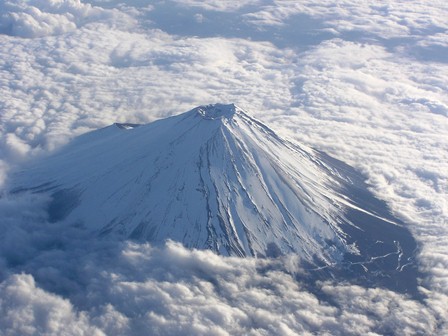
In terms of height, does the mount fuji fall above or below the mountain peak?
below

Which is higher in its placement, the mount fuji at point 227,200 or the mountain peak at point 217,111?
the mountain peak at point 217,111

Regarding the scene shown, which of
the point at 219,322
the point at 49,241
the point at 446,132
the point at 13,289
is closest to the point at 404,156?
the point at 446,132

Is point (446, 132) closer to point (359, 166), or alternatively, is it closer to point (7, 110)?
point (359, 166)

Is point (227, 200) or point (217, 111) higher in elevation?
point (217, 111)

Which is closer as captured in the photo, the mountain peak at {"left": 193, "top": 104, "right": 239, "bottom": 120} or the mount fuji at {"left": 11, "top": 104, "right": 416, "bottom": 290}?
the mount fuji at {"left": 11, "top": 104, "right": 416, "bottom": 290}

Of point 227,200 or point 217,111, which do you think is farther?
point 217,111
